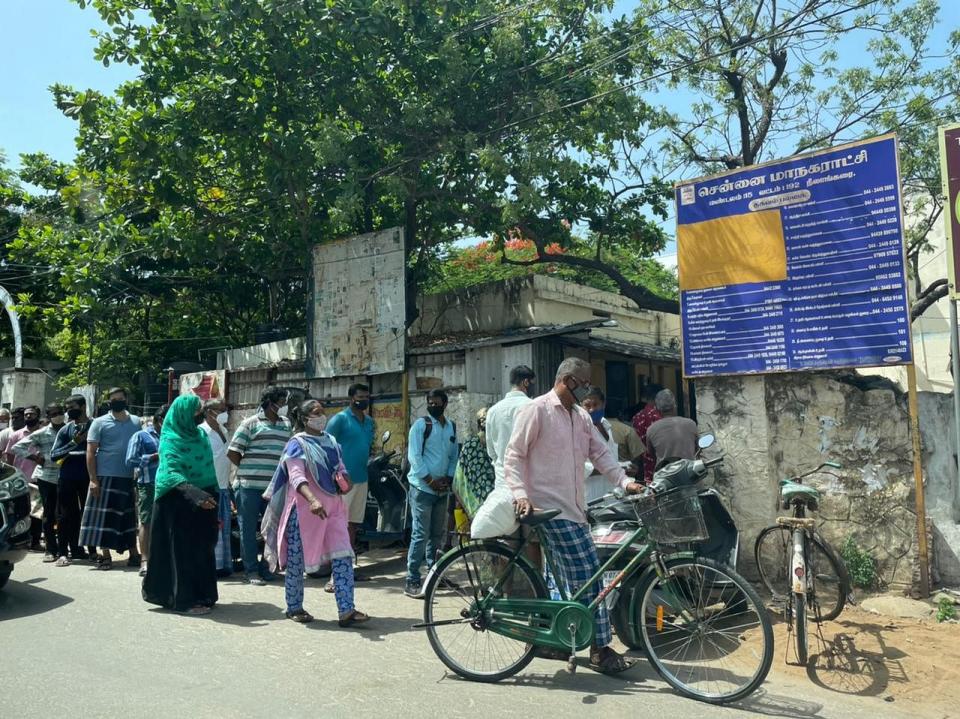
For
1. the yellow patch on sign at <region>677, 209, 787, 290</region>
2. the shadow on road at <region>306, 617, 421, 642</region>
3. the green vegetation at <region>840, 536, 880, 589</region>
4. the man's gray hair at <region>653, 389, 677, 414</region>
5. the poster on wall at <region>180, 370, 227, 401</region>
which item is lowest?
the shadow on road at <region>306, 617, 421, 642</region>

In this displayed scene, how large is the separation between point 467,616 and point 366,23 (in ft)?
27.0

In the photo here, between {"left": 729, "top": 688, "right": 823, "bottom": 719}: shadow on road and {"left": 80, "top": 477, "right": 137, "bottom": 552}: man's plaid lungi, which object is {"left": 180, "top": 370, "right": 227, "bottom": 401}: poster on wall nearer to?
{"left": 80, "top": 477, "right": 137, "bottom": 552}: man's plaid lungi

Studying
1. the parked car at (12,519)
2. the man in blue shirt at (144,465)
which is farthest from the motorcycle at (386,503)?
the parked car at (12,519)

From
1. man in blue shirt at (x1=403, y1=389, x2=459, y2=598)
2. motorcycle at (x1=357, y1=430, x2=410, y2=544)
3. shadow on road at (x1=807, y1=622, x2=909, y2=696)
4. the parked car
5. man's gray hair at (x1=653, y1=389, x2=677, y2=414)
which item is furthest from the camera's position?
motorcycle at (x1=357, y1=430, x2=410, y2=544)

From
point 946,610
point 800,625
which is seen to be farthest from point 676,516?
point 946,610

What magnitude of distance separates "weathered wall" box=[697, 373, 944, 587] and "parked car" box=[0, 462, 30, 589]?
602 centimetres

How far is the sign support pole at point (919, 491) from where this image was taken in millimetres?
6102

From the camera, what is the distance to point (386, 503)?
8906 mm

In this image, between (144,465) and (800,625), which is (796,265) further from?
(144,465)

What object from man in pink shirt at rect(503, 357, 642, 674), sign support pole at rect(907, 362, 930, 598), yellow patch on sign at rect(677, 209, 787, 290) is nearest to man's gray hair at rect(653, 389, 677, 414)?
yellow patch on sign at rect(677, 209, 787, 290)

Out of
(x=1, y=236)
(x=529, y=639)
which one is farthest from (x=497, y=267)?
(x=529, y=639)

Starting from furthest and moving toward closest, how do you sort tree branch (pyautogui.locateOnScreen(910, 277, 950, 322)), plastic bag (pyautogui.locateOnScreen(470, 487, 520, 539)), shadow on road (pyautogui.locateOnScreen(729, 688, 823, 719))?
1. tree branch (pyautogui.locateOnScreen(910, 277, 950, 322))
2. plastic bag (pyautogui.locateOnScreen(470, 487, 520, 539))
3. shadow on road (pyautogui.locateOnScreen(729, 688, 823, 719))

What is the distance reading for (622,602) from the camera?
191 inches

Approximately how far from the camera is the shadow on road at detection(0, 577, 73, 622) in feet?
20.7
